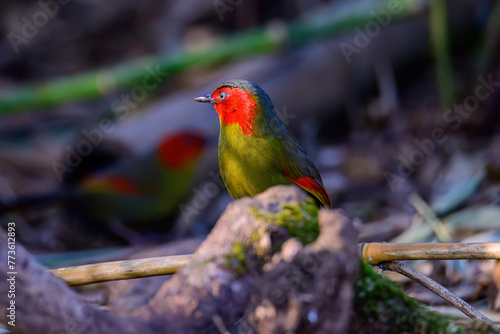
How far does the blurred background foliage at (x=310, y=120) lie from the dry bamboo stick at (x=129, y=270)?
1765mm

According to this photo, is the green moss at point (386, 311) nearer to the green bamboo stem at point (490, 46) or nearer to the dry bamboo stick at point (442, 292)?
the dry bamboo stick at point (442, 292)

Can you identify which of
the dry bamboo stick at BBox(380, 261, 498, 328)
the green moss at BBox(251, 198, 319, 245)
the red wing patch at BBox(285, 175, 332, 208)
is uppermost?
the green moss at BBox(251, 198, 319, 245)

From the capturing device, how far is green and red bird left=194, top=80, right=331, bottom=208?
9.55 ft

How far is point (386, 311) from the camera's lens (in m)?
1.80

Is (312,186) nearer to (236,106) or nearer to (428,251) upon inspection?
(236,106)

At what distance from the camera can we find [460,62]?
7.20 m

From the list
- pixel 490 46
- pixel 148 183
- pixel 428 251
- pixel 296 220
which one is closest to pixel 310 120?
pixel 490 46

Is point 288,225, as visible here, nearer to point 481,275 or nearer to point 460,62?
point 481,275

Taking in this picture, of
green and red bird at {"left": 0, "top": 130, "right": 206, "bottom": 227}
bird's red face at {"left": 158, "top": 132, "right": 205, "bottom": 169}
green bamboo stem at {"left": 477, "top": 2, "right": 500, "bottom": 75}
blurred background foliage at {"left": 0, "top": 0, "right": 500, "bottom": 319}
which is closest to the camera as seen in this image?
blurred background foliage at {"left": 0, "top": 0, "right": 500, "bottom": 319}

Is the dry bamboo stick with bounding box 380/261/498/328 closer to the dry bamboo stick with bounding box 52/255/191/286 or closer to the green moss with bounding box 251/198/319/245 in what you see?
the green moss with bounding box 251/198/319/245

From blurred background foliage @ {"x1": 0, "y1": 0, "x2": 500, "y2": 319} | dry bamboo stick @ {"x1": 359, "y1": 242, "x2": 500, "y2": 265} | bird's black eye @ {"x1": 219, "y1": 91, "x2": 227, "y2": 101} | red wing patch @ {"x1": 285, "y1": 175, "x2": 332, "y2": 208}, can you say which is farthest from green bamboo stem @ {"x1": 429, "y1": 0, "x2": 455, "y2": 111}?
dry bamboo stick @ {"x1": 359, "y1": 242, "x2": 500, "y2": 265}

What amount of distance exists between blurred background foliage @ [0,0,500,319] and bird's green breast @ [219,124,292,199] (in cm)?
112

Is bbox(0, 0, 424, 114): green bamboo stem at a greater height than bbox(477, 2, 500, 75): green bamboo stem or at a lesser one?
greater

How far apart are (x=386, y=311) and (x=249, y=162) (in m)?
1.24
